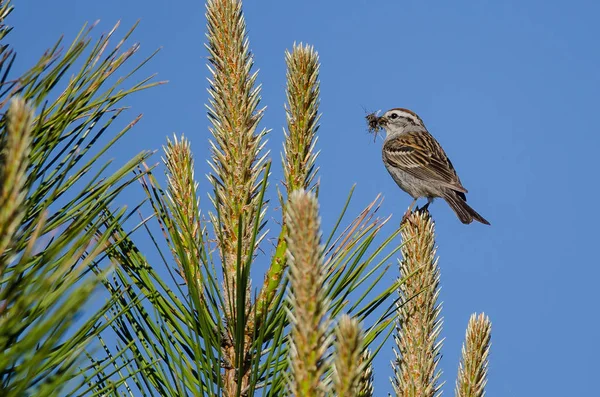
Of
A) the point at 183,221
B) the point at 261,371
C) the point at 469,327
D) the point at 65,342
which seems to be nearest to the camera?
the point at 65,342

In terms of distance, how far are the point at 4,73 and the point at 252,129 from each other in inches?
37.4

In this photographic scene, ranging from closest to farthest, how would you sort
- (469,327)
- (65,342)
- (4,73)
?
1. (65,342)
2. (4,73)
3. (469,327)

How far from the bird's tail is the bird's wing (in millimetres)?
132

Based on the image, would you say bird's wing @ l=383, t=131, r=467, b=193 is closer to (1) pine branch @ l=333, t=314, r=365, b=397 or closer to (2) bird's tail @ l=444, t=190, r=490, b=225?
(2) bird's tail @ l=444, t=190, r=490, b=225

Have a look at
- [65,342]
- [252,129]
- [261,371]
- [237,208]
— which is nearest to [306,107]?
[252,129]

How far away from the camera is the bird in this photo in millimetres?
11133

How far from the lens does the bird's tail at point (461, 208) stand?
10633mm

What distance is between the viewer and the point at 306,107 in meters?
2.84

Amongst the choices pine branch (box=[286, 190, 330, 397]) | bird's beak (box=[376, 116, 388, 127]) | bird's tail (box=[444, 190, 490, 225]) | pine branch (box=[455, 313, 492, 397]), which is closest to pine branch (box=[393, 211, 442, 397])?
pine branch (box=[455, 313, 492, 397])

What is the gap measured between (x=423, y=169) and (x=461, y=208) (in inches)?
37.6

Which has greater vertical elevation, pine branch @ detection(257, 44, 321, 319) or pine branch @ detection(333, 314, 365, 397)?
pine branch @ detection(257, 44, 321, 319)

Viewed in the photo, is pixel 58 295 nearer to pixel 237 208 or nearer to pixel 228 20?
pixel 237 208

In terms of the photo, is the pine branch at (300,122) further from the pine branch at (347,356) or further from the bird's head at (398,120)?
the bird's head at (398,120)

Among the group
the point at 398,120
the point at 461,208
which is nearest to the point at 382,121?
the point at 398,120
